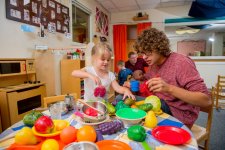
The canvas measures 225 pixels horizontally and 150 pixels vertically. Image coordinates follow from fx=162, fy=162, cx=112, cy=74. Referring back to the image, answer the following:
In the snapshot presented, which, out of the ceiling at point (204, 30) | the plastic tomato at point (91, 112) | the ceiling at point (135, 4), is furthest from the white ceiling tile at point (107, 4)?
the plastic tomato at point (91, 112)

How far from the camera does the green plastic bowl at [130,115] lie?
0.90 metres

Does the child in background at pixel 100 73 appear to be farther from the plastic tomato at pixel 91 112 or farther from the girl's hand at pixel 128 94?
the plastic tomato at pixel 91 112

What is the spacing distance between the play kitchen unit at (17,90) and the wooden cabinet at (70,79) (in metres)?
0.66

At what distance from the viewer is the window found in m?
3.71

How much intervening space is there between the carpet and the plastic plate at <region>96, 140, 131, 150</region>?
1.83 m

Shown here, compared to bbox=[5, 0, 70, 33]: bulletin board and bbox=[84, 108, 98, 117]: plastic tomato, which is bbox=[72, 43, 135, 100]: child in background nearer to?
bbox=[84, 108, 98, 117]: plastic tomato

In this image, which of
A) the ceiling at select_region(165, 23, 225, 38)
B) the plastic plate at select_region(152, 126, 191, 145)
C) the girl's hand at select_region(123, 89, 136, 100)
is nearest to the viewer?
the plastic plate at select_region(152, 126, 191, 145)

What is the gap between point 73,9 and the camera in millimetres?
3650

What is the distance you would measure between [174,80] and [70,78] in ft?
7.06

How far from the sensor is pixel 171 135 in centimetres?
80

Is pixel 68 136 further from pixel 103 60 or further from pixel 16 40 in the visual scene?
pixel 16 40

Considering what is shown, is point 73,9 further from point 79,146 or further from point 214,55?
point 214,55

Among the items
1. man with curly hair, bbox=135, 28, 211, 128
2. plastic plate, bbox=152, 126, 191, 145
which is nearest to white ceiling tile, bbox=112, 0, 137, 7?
man with curly hair, bbox=135, 28, 211, 128

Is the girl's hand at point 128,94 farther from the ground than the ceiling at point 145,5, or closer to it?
closer to it
